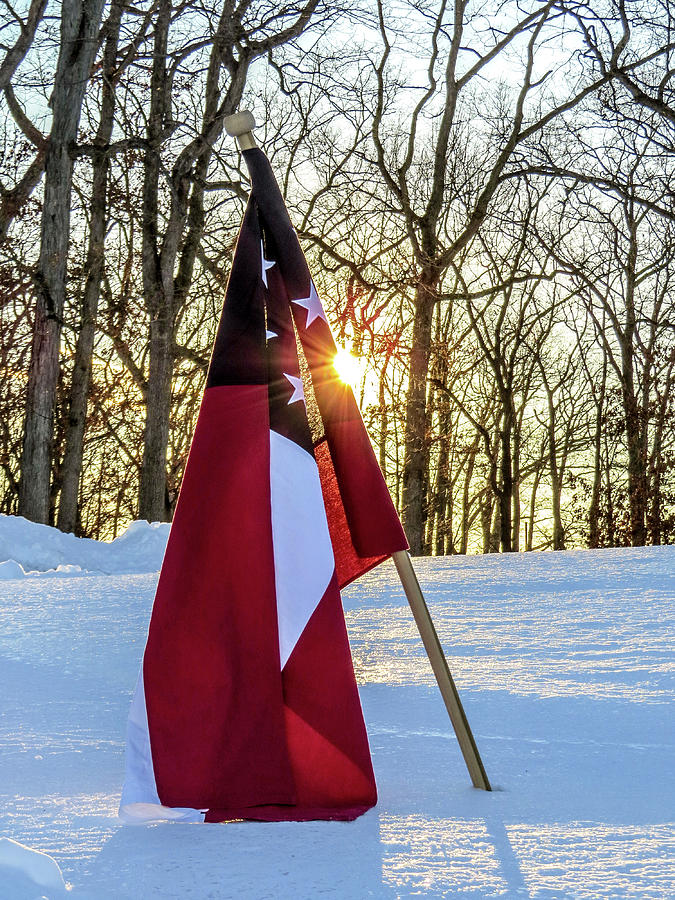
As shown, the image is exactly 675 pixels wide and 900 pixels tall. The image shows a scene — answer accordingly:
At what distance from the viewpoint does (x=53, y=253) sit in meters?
10.7

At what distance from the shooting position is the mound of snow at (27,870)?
132 cm

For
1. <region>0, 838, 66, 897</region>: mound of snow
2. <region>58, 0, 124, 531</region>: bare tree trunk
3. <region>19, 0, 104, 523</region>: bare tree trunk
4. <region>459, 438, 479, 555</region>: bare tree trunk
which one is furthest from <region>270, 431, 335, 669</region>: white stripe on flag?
<region>459, 438, 479, 555</region>: bare tree trunk

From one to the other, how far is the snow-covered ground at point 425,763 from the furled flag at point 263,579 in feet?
0.43

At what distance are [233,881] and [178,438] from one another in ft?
66.3

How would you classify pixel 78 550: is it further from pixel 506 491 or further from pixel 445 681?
pixel 506 491

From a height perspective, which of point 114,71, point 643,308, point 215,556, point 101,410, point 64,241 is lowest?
point 215,556

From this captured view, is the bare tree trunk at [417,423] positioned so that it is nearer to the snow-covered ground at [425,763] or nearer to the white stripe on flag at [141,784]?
the snow-covered ground at [425,763]

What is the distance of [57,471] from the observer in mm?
17062

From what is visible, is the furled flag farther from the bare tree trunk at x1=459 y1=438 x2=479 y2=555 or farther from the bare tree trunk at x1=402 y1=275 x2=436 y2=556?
the bare tree trunk at x1=459 y1=438 x2=479 y2=555

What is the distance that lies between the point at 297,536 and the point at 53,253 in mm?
9519

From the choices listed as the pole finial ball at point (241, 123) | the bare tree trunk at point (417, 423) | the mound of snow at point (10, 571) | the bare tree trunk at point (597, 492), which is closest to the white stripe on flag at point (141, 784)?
the pole finial ball at point (241, 123)

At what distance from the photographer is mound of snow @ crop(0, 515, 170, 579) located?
750 centimetres

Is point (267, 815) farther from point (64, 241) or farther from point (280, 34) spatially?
point (280, 34)

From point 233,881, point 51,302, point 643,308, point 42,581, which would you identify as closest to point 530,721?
point 233,881
